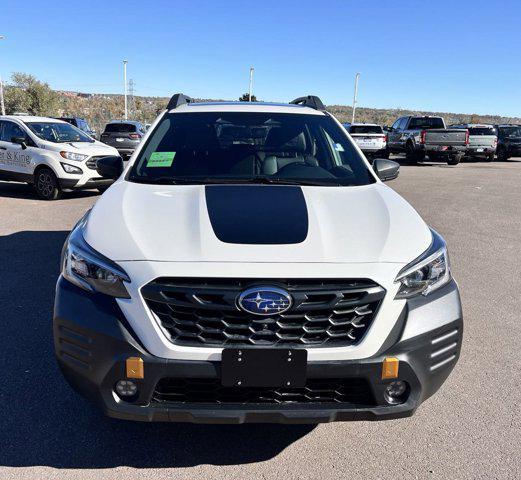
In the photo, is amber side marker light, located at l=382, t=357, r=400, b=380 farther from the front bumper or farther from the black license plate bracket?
the black license plate bracket

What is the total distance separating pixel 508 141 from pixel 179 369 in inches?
1040

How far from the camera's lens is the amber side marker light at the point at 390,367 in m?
2.22

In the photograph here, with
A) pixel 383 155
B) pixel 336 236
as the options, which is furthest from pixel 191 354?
pixel 383 155

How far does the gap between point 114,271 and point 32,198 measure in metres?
9.27

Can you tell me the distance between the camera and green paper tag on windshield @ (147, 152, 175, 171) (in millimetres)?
3566

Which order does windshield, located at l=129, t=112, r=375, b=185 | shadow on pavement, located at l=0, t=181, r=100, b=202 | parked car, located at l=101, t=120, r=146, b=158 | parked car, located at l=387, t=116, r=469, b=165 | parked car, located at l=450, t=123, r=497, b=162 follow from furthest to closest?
parked car, located at l=450, t=123, r=497, b=162
parked car, located at l=387, t=116, r=469, b=165
parked car, located at l=101, t=120, r=146, b=158
shadow on pavement, located at l=0, t=181, r=100, b=202
windshield, located at l=129, t=112, r=375, b=185

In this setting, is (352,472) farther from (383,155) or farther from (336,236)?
(383,155)

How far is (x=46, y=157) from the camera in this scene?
33.3 ft

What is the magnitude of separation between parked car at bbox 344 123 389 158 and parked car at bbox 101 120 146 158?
886 centimetres

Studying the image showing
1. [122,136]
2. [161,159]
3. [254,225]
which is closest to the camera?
[254,225]

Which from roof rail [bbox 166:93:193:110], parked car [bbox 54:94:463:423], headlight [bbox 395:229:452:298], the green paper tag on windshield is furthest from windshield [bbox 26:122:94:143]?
headlight [bbox 395:229:452:298]

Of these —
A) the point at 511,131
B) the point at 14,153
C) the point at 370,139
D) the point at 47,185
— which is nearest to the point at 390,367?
the point at 47,185

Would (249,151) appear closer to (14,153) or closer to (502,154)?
(14,153)

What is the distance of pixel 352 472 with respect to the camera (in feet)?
8.21
